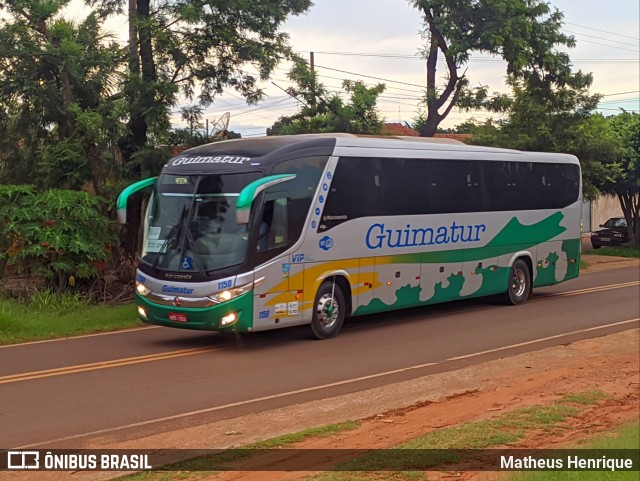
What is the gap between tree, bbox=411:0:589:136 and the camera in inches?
967

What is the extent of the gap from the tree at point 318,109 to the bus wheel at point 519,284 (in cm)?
554

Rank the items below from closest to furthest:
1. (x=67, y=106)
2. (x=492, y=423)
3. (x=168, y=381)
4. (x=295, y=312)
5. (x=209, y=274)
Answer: (x=492, y=423)
(x=168, y=381)
(x=209, y=274)
(x=295, y=312)
(x=67, y=106)

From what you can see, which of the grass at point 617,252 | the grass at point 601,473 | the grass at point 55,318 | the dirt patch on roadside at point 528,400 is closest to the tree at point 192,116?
the grass at point 55,318

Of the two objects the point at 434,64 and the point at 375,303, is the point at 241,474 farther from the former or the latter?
the point at 434,64

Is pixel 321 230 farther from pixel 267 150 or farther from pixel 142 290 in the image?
pixel 142 290

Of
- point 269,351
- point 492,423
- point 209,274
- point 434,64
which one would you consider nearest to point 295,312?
point 269,351

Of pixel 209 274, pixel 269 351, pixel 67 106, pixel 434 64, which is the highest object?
pixel 434 64

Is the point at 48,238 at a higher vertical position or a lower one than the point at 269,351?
higher

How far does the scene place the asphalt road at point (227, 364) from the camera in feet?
30.1

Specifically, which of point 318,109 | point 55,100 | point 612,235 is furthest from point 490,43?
point 612,235

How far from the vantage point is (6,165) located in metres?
20.2

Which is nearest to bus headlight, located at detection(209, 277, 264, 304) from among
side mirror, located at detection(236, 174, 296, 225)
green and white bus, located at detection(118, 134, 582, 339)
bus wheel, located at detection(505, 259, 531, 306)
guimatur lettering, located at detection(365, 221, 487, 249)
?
green and white bus, located at detection(118, 134, 582, 339)

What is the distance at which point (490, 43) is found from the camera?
80.0ft

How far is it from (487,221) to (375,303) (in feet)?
12.8
